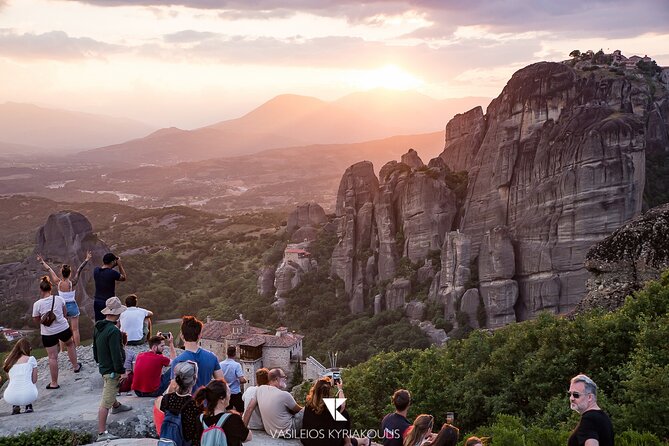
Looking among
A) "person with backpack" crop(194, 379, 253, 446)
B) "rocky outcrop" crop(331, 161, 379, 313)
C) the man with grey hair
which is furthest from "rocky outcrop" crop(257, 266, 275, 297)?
the man with grey hair

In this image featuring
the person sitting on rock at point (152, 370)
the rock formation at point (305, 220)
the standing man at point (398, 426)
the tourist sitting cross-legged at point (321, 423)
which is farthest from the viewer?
the rock formation at point (305, 220)

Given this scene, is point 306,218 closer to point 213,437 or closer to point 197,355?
point 197,355

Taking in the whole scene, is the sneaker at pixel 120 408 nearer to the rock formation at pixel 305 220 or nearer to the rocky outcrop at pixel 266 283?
the rocky outcrop at pixel 266 283

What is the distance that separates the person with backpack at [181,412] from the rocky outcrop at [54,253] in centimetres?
6393

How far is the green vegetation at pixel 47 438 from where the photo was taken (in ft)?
35.1

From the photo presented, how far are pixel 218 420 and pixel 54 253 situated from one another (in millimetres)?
71349

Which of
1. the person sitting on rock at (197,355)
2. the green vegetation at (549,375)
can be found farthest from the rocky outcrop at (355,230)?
the person sitting on rock at (197,355)

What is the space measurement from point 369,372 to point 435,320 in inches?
1264

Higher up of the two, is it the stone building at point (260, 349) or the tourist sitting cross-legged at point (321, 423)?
the tourist sitting cross-legged at point (321, 423)

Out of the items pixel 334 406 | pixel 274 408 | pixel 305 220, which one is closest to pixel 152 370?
pixel 274 408

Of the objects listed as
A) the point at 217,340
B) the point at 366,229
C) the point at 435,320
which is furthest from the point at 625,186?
the point at 217,340

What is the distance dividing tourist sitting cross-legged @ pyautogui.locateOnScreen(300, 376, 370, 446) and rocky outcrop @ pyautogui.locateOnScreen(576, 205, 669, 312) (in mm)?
15322

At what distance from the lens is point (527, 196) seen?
175ft

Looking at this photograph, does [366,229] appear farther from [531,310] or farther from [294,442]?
[294,442]
